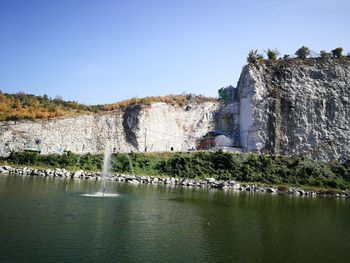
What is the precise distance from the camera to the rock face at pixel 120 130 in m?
52.0

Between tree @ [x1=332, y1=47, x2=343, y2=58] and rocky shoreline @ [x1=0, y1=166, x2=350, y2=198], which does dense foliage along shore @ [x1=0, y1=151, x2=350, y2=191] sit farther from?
tree @ [x1=332, y1=47, x2=343, y2=58]

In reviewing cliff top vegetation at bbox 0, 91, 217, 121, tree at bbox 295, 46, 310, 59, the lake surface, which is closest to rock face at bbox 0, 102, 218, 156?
cliff top vegetation at bbox 0, 91, 217, 121

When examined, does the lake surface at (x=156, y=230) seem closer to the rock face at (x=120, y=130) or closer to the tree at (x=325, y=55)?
the rock face at (x=120, y=130)

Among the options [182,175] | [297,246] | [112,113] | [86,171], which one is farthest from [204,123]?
[297,246]

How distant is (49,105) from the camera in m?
67.5

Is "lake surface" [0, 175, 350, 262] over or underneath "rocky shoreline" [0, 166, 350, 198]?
underneath

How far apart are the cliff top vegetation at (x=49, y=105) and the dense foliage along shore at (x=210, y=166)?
11.6 meters

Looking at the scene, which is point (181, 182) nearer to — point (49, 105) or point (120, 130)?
point (120, 130)

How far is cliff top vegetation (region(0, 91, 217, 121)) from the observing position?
184 ft

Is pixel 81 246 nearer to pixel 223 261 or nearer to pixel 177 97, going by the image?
pixel 223 261

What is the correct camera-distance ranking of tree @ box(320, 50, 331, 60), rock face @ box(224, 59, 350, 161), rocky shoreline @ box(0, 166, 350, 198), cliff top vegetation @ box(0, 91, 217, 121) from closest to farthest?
rocky shoreline @ box(0, 166, 350, 198), cliff top vegetation @ box(0, 91, 217, 121), rock face @ box(224, 59, 350, 161), tree @ box(320, 50, 331, 60)

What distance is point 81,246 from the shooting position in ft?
47.4

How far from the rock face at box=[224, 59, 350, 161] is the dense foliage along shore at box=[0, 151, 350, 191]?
7.52 m

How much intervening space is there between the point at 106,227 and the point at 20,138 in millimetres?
38109
